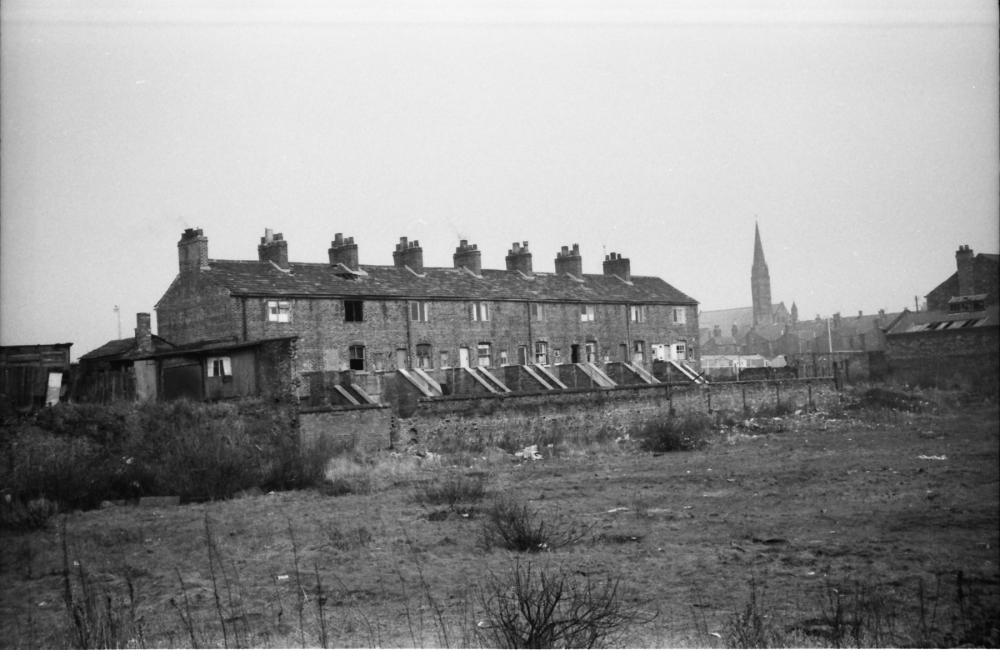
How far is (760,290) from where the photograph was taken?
5079 inches

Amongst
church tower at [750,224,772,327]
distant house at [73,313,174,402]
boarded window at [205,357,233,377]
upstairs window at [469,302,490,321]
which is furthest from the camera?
church tower at [750,224,772,327]

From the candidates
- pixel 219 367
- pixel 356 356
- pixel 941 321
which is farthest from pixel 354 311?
pixel 941 321

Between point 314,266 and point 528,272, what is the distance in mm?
12184

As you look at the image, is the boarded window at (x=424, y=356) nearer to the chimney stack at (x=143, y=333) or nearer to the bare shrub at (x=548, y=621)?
the chimney stack at (x=143, y=333)

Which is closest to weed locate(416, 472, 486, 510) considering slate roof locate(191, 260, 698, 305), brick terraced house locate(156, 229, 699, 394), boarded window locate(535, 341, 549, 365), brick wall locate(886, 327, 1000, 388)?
brick terraced house locate(156, 229, 699, 394)

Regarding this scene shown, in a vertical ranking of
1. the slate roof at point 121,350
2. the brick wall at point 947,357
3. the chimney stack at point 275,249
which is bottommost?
the brick wall at point 947,357

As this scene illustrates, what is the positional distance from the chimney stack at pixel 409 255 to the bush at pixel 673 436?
15.5m

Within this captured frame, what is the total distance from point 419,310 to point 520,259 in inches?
344

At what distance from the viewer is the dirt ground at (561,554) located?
877cm

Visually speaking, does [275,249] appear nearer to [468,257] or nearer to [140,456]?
[468,257]

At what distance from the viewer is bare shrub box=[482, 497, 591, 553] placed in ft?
39.9

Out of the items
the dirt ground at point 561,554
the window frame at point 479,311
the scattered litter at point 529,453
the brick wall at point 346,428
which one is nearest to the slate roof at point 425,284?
the window frame at point 479,311

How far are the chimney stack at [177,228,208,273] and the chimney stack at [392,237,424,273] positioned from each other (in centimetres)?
935

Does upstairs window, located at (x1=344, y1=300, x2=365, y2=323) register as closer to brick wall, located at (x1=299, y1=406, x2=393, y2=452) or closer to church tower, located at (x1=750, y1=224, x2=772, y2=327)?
brick wall, located at (x1=299, y1=406, x2=393, y2=452)
